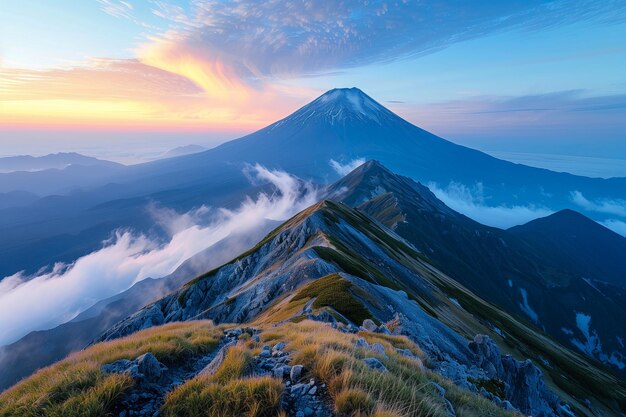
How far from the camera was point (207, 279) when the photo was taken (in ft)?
240

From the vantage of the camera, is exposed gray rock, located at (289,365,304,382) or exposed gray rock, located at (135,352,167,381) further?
exposed gray rock, located at (135,352,167,381)

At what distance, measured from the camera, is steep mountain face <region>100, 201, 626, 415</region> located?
2602 centimetres

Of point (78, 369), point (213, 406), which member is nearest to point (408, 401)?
point (213, 406)

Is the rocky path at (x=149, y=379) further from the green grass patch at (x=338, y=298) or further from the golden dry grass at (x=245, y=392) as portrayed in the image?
the green grass patch at (x=338, y=298)

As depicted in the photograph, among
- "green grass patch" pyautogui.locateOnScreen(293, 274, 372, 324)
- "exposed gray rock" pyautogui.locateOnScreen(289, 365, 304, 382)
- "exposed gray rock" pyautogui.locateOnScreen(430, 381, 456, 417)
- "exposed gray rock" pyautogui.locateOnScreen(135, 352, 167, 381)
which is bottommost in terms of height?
"green grass patch" pyautogui.locateOnScreen(293, 274, 372, 324)

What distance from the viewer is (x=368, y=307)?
1195 inches

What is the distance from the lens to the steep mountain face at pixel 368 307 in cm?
2602

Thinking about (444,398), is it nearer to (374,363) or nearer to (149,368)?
(374,363)

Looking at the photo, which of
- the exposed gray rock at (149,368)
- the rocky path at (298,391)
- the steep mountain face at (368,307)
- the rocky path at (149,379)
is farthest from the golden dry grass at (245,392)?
the steep mountain face at (368,307)

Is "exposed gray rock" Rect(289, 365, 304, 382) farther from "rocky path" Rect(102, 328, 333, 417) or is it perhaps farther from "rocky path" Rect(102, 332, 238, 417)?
"rocky path" Rect(102, 332, 238, 417)

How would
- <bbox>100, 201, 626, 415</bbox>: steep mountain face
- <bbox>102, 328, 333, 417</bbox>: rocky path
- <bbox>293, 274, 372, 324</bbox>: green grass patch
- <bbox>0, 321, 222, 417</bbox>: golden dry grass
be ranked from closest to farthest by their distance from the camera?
1. <bbox>0, 321, 222, 417</bbox>: golden dry grass
2. <bbox>102, 328, 333, 417</bbox>: rocky path
3. <bbox>100, 201, 626, 415</bbox>: steep mountain face
4. <bbox>293, 274, 372, 324</bbox>: green grass patch

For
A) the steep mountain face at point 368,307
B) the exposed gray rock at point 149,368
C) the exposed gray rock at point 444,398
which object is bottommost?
the steep mountain face at point 368,307

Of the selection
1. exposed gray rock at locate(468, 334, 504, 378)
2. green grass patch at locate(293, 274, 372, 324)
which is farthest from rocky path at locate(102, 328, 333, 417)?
exposed gray rock at locate(468, 334, 504, 378)

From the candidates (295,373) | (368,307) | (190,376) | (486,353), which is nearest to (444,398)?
(295,373)
